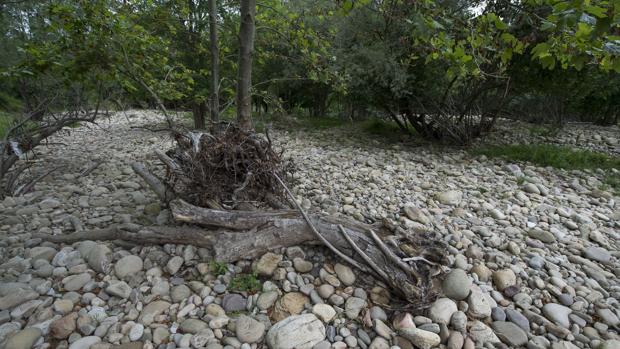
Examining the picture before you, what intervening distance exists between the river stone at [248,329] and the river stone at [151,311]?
45 cm

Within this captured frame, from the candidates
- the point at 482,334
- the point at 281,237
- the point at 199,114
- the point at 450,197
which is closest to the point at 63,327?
the point at 281,237

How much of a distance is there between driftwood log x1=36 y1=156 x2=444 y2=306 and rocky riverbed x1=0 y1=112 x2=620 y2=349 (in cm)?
8

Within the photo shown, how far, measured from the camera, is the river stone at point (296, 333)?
5.17 feet

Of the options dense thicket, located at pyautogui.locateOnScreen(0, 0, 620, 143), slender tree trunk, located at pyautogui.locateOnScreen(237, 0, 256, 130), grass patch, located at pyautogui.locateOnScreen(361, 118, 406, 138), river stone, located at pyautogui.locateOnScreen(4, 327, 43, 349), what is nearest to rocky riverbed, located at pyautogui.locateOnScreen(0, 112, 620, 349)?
river stone, located at pyautogui.locateOnScreen(4, 327, 43, 349)

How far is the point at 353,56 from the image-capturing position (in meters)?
5.51

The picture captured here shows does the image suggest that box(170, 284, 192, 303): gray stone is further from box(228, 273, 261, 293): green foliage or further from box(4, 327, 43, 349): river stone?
box(4, 327, 43, 349): river stone

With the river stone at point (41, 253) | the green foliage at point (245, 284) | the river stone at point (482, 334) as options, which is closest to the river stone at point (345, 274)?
the green foliage at point (245, 284)

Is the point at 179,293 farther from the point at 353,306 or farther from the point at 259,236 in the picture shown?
the point at 353,306

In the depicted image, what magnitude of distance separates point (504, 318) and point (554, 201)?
2.45 meters

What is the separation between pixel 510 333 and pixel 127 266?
2.37 m

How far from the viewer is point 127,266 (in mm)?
2020

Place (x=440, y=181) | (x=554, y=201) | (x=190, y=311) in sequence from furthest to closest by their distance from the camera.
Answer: (x=440, y=181) < (x=554, y=201) < (x=190, y=311)

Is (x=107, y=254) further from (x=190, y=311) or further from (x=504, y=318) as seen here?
(x=504, y=318)

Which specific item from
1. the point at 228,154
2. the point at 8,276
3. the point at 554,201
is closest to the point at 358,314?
the point at 228,154
